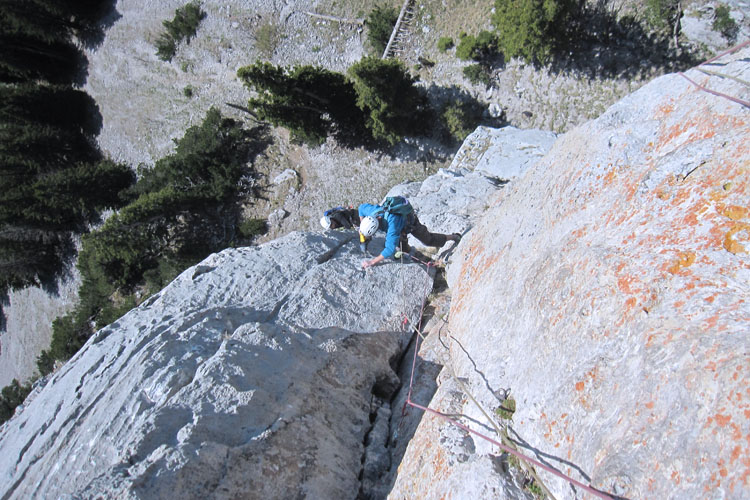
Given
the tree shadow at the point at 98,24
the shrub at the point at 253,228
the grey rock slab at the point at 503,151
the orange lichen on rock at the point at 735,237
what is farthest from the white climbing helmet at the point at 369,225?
the tree shadow at the point at 98,24

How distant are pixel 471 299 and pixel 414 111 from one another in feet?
59.2

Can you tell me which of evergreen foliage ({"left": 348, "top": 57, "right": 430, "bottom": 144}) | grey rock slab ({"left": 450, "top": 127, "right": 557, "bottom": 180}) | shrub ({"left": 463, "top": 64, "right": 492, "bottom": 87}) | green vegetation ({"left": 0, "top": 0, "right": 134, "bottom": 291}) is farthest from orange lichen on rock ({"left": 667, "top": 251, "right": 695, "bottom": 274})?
green vegetation ({"left": 0, "top": 0, "right": 134, "bottom": 291})

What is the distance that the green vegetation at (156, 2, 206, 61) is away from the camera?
3512cm

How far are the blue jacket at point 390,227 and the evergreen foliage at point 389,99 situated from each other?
1245cm

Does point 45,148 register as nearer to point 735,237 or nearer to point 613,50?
point 613,50

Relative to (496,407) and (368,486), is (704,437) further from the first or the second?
(368,486)

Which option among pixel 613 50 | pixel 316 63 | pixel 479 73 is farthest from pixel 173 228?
pixel 613 50

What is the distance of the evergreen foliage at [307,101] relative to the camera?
22.4 meters

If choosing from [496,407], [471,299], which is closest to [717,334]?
[496,407]

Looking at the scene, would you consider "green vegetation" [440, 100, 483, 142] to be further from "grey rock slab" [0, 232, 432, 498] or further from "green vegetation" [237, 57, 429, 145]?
"grey rock slab" [0, 232, 432, 498]

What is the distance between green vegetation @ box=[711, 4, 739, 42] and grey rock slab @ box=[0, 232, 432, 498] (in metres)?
16.8

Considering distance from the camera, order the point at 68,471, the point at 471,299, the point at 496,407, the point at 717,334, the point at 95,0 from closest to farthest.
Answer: the point at 717,334 → the point at 496,407 → the point at 68,471 → the point at 471,299 → the point at 95,0

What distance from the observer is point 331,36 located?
29.8 meters

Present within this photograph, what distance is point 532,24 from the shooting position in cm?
1858
